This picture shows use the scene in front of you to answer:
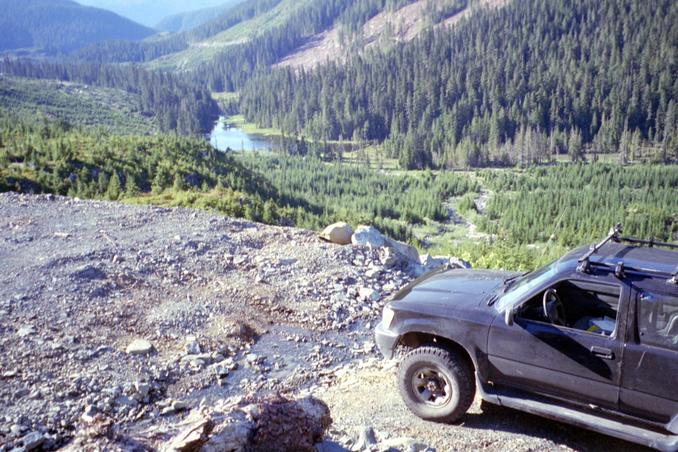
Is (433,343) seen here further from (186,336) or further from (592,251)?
(186,336)

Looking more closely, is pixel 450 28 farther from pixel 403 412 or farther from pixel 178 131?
pixel 403 412

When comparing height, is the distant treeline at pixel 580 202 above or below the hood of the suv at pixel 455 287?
A: below

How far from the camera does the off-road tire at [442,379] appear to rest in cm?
566

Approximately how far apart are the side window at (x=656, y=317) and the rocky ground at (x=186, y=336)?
4.86 feet

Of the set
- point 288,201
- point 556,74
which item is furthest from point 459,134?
point 288,201

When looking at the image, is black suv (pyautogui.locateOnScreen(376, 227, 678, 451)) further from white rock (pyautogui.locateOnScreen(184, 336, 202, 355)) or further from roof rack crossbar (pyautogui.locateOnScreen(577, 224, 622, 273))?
white rock (pyautogui.locateOnScreen(184, 336, 202, 355))

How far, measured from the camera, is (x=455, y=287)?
6363mm

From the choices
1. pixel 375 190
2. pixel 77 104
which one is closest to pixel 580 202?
pixel 375 190

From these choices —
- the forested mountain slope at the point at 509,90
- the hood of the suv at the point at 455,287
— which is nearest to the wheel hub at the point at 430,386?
the hood of the suv at the point at 455,287

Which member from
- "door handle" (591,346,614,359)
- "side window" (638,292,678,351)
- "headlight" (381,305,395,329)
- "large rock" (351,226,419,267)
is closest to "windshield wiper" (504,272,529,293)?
"door handle" (591,346,614,359)

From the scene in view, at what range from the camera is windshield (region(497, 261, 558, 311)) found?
5.45 metres

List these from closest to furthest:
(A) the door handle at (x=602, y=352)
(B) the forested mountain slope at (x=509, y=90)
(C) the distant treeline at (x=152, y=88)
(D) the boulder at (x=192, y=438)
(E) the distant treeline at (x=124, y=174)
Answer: (D) the boulder at (x=192, y=438) → (A) the door handle at (x=602, y=352) → (E) the distant treeline at (x=124, y=174) → (B) the forested mountain slope at (x=509, y=90) → (C) the distant treeline at (x=152, y=88)

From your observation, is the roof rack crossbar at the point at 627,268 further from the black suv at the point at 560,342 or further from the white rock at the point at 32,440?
the white rock at the point at 32,440

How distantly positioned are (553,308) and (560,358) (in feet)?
1.71
